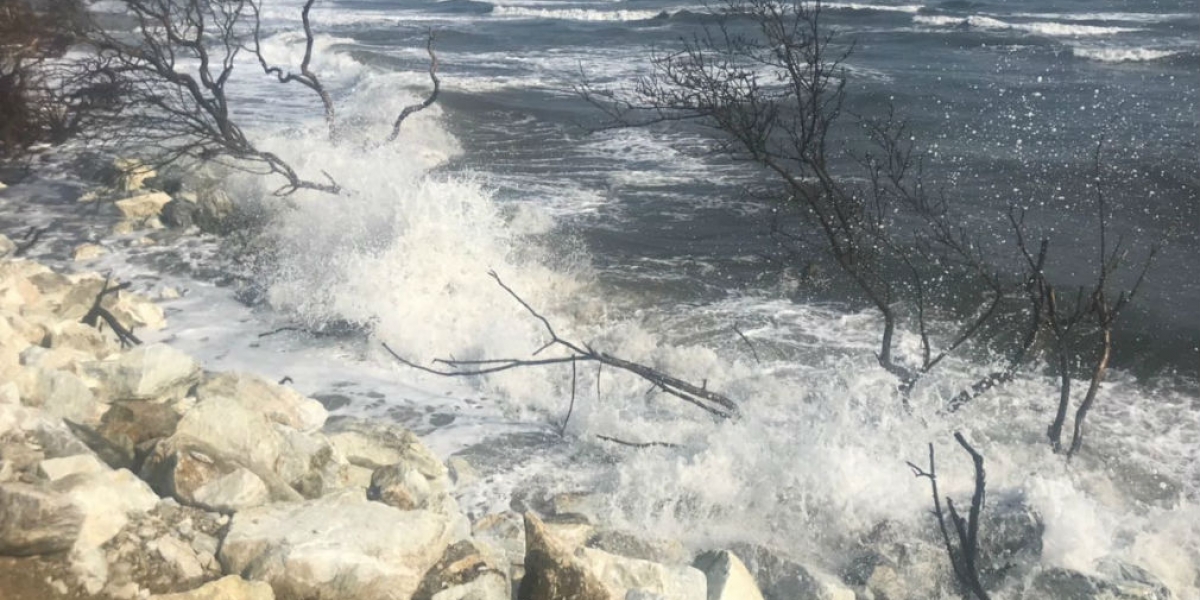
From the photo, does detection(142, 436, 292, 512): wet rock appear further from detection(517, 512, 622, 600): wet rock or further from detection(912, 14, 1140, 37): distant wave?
detection(912, 14, 1140, 37): distant wave

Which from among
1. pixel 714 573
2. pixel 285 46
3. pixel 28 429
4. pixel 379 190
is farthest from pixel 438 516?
pixel 285 46

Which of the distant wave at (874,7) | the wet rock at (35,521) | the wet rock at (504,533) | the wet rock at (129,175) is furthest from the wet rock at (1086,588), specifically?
the distant wave at (874,7)

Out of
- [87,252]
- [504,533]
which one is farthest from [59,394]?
[87,252]

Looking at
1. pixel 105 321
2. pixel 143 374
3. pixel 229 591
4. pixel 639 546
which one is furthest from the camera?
pixel 105 321

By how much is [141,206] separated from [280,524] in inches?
333

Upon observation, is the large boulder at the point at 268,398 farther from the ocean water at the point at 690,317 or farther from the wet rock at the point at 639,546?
the wet rock at the point at 639,546

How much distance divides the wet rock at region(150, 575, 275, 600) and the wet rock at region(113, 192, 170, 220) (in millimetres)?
8590

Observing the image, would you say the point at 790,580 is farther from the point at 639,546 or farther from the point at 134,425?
the point at 134,425

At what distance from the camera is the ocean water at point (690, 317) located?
5105 mm

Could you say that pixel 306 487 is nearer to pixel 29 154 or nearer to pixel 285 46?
pixel 29 154

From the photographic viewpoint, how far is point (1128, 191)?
12133 millimetres

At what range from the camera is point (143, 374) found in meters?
4.74

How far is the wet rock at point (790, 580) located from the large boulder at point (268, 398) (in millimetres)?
2540

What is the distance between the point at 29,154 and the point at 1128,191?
48.5 ft
